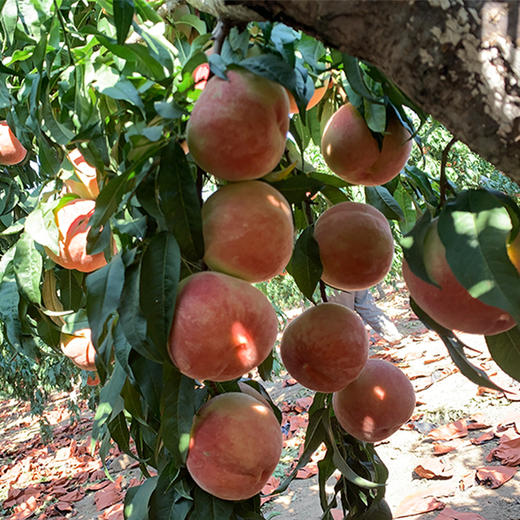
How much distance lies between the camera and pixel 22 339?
109cm

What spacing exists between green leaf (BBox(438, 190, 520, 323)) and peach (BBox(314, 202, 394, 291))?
23cm

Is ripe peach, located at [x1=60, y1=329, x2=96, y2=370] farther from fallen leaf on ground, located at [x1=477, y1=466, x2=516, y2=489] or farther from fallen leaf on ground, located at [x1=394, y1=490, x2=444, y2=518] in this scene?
fallen leaf on ground, located at [x1=477, y1=466, x2=516, y2=489]

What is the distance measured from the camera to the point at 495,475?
2.65m

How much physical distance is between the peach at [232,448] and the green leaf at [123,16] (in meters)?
0.57

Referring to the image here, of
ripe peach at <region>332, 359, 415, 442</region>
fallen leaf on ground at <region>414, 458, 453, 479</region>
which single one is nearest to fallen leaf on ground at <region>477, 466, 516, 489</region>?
fallen leaf on ground at <region>414, 458, 453, 479</region>

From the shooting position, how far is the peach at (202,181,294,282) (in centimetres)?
70

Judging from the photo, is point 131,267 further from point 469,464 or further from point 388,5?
point 469,464

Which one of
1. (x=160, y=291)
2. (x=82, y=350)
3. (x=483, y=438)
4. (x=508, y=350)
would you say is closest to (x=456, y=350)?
(x=508, y=350)

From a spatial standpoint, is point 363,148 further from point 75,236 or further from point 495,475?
point 495,475

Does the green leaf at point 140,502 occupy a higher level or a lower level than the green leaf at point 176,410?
lower

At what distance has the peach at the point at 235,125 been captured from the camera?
670 millimetres

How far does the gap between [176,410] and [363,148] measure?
506mm

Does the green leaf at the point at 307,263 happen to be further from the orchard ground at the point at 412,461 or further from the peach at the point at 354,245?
the orchard ground at the point at 412,461

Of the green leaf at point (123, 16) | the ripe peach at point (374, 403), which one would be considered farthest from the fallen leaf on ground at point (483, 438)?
the green leaf at point (123, 16)
